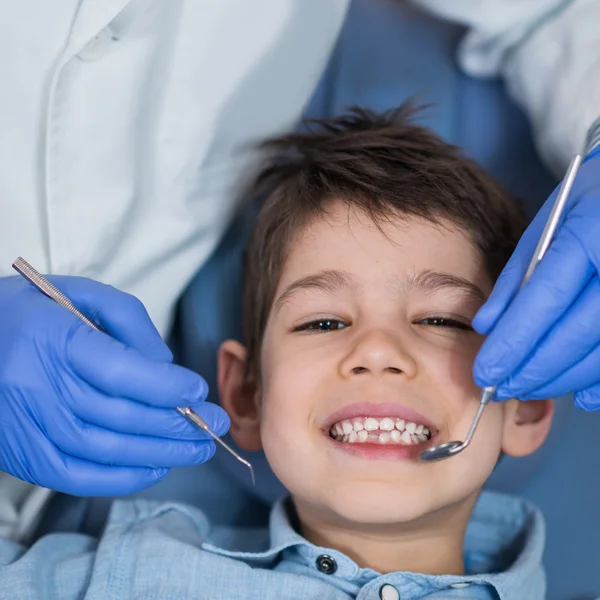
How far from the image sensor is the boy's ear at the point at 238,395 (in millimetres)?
1427

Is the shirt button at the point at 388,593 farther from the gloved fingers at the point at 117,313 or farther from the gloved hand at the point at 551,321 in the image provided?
the gloved fingers at the point at 117,313

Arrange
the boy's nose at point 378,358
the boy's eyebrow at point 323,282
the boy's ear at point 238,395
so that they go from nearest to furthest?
the boy's nose at point 378,358 → the boy's eyebrow at point 323,282 → the boy's ear at point 238,395

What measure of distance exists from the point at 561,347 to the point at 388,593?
1.32 ft

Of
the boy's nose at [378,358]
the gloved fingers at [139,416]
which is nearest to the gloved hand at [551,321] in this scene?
the boy's nose at [378,358]

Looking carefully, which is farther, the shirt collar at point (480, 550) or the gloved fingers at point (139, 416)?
the shirt collar at point (480, 550)

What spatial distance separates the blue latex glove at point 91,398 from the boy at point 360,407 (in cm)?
16

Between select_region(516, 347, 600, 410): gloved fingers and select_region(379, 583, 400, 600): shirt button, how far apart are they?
0.32 meters

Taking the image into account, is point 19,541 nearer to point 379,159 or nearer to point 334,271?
point 334,271

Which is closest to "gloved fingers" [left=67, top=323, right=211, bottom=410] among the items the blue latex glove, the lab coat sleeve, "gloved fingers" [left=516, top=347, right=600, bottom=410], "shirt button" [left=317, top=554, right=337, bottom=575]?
the blue latex glove

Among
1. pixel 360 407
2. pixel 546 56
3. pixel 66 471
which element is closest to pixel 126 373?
pixel 66 471

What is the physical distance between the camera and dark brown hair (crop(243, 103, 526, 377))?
1326 millimetres

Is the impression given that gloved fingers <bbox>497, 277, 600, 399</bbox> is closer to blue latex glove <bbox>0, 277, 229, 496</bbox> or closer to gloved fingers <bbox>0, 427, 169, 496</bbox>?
blue latex glove <bbox>0, 277, 229, 496</bbox>

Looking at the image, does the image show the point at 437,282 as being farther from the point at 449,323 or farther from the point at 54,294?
the point at 54,294

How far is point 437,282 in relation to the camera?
4.08ft
